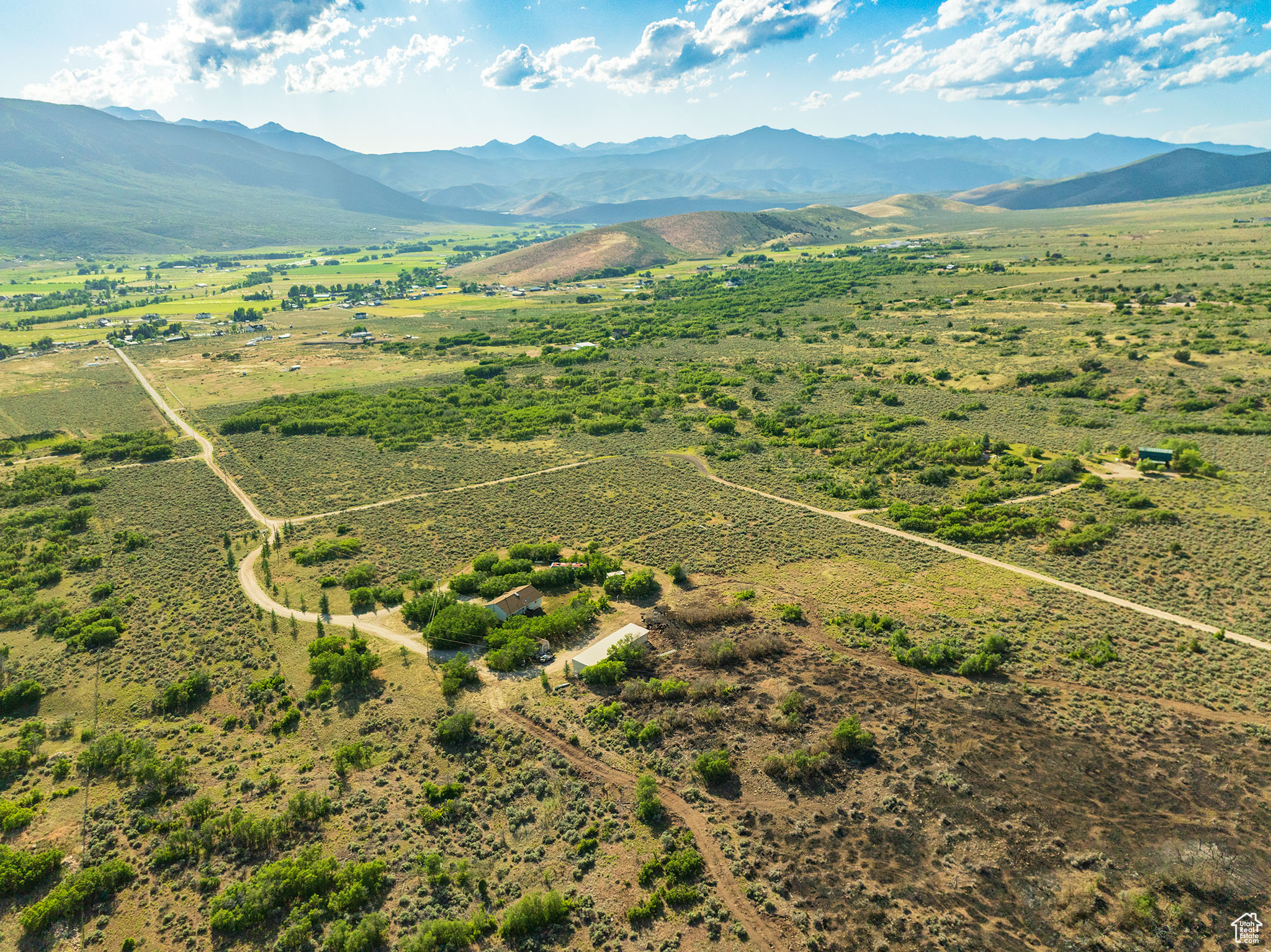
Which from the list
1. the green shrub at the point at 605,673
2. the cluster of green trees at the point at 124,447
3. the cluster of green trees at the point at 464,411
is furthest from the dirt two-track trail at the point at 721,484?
the cluster of green trees at the point at 464,411

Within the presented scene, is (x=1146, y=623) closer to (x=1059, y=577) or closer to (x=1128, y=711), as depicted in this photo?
(x=1059, y=577)

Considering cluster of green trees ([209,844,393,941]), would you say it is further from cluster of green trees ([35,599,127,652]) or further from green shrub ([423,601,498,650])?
cluster of green trees ([35,599,127,652])

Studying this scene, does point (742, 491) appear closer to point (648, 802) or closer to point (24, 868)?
point (648, 802)

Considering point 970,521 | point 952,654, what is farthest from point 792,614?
point 970,521

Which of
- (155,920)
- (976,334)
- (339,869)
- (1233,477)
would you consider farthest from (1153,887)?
(976,334)

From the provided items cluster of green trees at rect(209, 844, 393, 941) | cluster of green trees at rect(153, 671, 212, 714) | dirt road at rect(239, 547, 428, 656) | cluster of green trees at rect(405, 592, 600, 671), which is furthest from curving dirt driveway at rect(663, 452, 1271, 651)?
cluster of green trees at rect(153, 671, 212, 714)

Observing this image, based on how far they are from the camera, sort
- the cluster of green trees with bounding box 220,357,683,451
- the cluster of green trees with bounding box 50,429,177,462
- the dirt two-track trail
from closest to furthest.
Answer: the dirt two-track trail < the cluster of green trees with bounding box 50,429,177,462 < the cluster of green trees with bounding box 220,357,683,451
